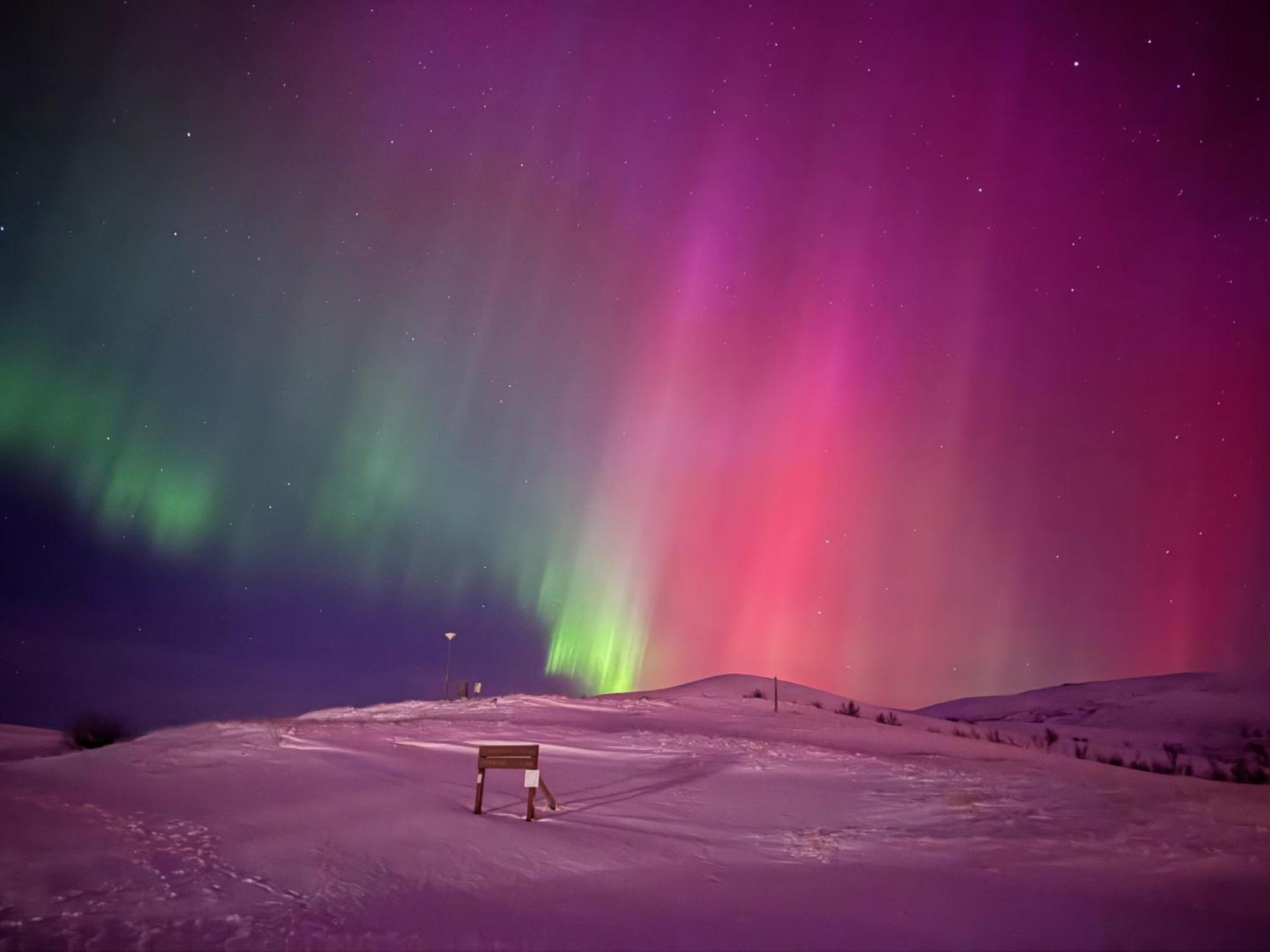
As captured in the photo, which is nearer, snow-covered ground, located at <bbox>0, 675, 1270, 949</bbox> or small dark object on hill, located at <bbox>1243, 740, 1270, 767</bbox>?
snow-covered ground, located at <bbox>0, 675, 1270, 949</bbox>

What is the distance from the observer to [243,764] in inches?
565

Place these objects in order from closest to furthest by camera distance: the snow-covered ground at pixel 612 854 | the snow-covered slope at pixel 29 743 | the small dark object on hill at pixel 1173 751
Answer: the snow-covered ground at pixel 612 854 → the snow-covered slope at pixel 29 743 → the small dark object on hill at pixel 1173 751

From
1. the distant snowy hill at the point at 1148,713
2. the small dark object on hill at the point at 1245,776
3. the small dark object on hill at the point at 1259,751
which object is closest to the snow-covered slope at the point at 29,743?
the small dark object on hill at the point at 1245,776

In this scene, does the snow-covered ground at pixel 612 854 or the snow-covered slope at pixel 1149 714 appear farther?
the snow-covered slope at pixel 1149 714

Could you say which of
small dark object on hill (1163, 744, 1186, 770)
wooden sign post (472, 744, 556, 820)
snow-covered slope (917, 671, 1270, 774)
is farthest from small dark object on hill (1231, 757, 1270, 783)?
wooden sign post (472, 744, 556, 820)

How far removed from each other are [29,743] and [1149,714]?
45.5 metres

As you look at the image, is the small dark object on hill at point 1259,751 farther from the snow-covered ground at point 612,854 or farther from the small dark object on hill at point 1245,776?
the snow-covered ground at point 612,854

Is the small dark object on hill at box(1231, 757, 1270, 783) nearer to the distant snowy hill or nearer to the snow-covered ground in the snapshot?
the snow-covered ground

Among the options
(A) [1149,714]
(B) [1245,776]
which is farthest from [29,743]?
(A) [1149,714]

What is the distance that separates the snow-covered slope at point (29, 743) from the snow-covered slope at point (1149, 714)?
3009cm

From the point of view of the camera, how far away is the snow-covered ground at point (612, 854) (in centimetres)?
660

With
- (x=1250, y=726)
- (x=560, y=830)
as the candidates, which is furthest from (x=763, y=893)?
(x=1250, y=726)

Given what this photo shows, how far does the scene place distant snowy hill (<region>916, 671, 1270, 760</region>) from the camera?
32.6m

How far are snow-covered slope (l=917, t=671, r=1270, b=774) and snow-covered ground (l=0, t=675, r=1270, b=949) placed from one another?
1556 centimetres
